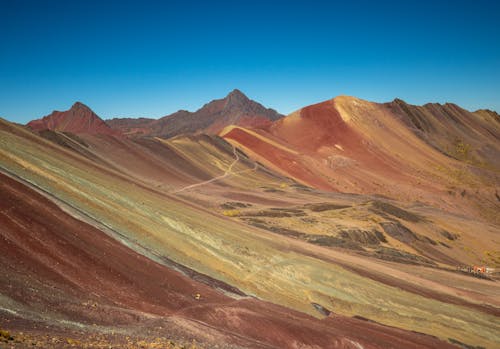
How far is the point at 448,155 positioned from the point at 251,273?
365 ft

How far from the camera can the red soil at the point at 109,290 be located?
14.8 metres

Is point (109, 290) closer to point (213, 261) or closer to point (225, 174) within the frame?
point (213, 261)

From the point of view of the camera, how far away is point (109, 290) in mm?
17578

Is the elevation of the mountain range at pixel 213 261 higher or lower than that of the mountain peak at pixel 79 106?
lower

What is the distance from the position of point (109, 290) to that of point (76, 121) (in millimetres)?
170630

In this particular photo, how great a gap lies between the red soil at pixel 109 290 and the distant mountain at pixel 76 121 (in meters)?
152

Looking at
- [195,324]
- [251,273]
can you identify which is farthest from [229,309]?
[251,273]

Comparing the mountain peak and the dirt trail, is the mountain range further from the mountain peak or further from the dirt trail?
the mountain peak

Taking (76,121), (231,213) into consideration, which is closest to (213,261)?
(231,213)

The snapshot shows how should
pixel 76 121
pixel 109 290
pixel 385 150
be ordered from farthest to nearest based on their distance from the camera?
pixel 76 121, pixel 385 150, pixel 109 290

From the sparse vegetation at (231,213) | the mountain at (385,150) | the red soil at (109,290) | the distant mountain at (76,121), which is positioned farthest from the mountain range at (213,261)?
the distant mountain at (76,121)

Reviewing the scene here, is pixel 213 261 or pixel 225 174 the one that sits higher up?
pixel 225 174

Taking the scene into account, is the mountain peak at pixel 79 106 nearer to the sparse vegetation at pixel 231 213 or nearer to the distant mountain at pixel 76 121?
the distant mountain at pixel 76 121

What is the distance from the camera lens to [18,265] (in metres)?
15.7
